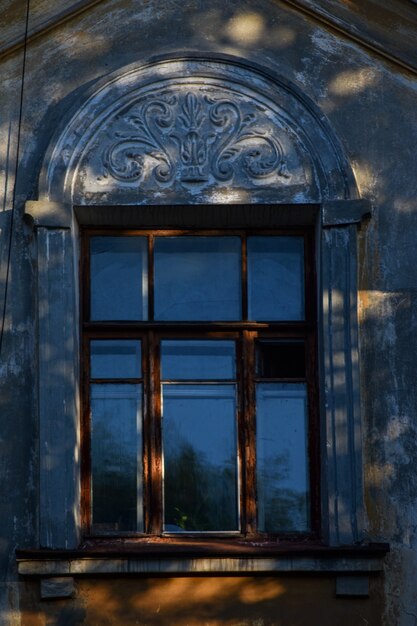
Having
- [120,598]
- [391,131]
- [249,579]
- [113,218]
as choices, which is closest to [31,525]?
[120,598]

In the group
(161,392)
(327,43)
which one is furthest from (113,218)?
(327,43)

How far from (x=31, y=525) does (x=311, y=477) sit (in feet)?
5.20

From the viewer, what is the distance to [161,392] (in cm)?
941

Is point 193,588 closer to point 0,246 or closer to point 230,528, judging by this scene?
point 230,528

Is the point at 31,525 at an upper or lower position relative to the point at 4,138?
lower

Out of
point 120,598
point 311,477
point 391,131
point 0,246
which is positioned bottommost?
point 120,598

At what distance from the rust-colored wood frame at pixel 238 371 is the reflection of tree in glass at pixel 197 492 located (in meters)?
0.06

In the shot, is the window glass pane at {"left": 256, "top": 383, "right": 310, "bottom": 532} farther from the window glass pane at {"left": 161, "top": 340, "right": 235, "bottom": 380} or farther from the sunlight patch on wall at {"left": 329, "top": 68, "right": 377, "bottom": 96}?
the sunlight patch on wall at {"left": 329, "top": 68, "right": 377, "bottom": 96}

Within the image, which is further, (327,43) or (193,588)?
(327,43)

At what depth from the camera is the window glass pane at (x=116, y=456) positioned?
9250 millimetres

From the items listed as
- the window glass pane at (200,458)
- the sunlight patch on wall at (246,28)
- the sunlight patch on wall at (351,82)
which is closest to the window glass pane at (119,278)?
the window glass pane at (200,458)

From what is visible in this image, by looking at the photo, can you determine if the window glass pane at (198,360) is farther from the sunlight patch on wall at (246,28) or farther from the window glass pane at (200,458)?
the sunlight patch on wall at (246,28)

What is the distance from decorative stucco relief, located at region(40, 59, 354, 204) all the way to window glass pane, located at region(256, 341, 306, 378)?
0.83 meters

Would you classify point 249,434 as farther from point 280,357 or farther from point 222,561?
point 222,561
